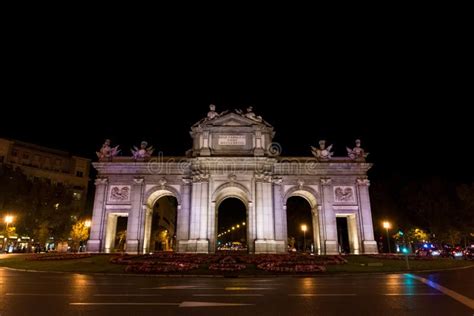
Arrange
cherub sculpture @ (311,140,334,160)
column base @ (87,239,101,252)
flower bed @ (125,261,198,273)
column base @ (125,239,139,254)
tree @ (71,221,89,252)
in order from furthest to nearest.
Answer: tree @ (71,221,89,252) → cherub sculpture @ (311,140,334,160) → column base @ (125,239,139,254) → column base @ (87,239,101,252) → flower bed @ (125,261,198,273)

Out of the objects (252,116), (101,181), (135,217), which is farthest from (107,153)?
(252,116)

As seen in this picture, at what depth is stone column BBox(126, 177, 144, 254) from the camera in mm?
45312

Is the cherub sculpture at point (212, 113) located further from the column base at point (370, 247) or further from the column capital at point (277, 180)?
the column base at point (370, 247)

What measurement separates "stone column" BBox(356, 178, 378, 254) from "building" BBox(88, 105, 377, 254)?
13 cm

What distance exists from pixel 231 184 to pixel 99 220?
19741mm

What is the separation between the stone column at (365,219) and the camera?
45.0 metres

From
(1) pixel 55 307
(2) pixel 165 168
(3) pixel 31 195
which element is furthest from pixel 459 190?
(3) pixel 31 195

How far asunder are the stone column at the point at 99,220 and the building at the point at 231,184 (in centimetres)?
13

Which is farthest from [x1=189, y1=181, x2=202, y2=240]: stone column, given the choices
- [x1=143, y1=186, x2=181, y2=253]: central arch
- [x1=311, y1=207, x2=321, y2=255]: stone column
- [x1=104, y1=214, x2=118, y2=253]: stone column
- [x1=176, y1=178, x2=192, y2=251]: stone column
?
[x1=311, y1=207, x2=321, y2=255]: stone column

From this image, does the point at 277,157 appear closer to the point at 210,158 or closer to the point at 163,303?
the point at 210,158

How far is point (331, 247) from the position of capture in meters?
45.4

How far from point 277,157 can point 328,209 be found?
10.6 m

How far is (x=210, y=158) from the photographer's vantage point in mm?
45062

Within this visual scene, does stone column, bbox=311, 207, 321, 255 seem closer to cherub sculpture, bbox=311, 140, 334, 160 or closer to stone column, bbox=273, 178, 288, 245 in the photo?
stone column, bbox=273, 178, 288, 245
